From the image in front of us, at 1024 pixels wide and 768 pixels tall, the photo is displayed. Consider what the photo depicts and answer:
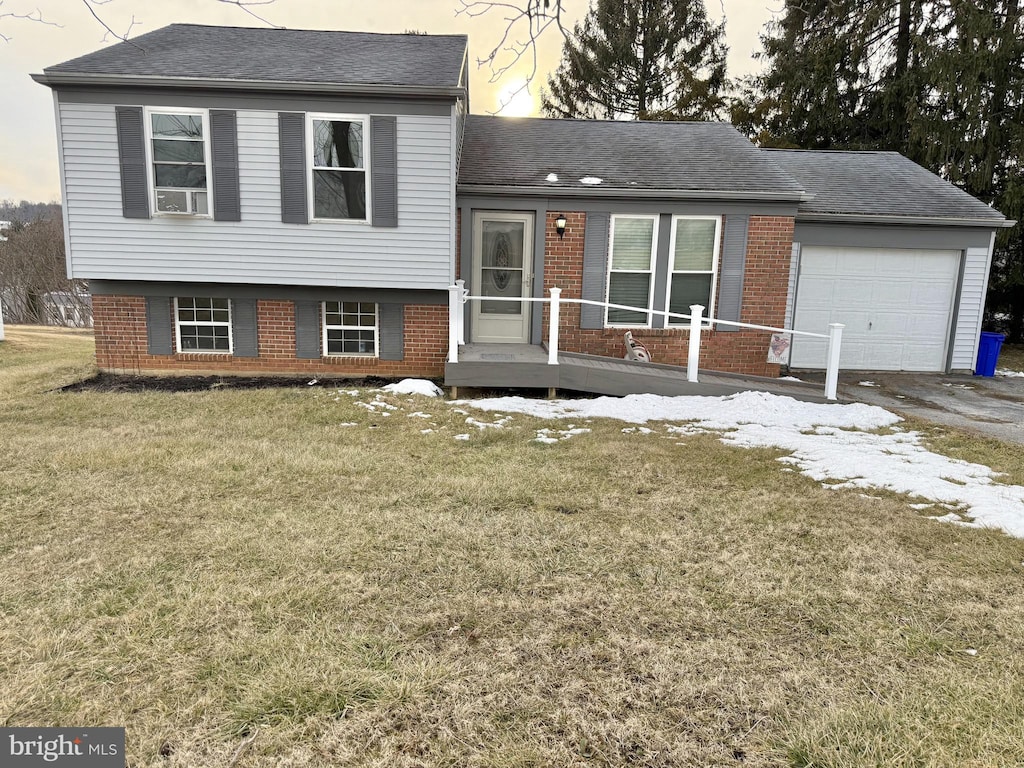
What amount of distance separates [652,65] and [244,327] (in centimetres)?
1984

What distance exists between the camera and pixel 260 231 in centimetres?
883

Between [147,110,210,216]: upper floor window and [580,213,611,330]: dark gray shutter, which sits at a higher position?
[147,110,210,216]: upper floor window

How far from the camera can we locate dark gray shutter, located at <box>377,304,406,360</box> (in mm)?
9547

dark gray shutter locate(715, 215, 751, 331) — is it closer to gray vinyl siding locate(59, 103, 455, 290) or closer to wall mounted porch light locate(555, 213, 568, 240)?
wall mounted porch light locate(555, 213, 568, 240)

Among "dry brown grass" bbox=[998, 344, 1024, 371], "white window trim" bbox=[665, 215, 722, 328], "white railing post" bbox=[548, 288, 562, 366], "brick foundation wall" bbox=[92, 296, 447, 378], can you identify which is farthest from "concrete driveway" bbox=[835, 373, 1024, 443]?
"brick foundation wall" bbox=[92, 296, 447, 378]

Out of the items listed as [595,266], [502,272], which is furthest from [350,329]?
[595,266]

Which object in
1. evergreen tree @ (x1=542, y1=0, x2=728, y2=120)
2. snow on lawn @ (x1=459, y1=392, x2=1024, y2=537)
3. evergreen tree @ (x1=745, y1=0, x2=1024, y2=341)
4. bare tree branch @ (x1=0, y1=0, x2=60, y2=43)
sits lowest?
snow on lawn @ (x1=459, y1=392, x2=1024, y2=537)

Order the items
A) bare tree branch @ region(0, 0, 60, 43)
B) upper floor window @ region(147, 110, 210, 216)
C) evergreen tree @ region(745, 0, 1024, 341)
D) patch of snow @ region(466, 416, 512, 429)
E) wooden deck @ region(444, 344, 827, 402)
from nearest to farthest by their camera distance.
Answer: bare tree branch @ region(0, 0, 60, 43), patch of snow @ region(466, 416, 512, 429), wooden deck @ region(444, 344, 827, 402), upper floor window @ region(147, 110, 210, 216), evergreen tree @ region(745, 0, 1024, 341)

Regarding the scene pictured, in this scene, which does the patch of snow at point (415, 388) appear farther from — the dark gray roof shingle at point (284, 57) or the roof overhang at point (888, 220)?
the roof overhang at point (888, 220)

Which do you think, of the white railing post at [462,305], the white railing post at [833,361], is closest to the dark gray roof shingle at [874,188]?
the white railing post at [833,361]

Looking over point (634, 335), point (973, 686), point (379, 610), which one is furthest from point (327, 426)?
point (973, 686)

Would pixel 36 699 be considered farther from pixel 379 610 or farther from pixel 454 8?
pixel 454 8

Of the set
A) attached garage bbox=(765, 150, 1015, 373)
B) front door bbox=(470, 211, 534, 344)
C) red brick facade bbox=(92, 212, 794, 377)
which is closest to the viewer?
red brick facade bbox=(92, 212, 794, 377)

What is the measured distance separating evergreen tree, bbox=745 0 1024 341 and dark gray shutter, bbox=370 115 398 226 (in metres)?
9.37
